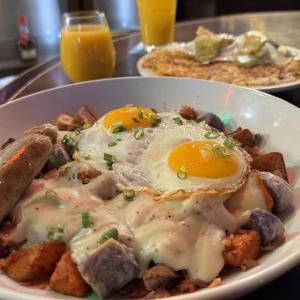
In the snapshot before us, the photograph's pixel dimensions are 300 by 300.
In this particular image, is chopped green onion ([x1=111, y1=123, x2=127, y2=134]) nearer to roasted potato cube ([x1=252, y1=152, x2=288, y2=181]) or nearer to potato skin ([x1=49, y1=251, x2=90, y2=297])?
roasted potato cube ([x1=252, y1=152, x2=288, y2=181])

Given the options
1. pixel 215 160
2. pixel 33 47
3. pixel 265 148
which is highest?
pixel 215 160

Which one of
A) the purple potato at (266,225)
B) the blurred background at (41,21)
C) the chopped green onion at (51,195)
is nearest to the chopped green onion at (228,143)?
the purple potato at (266,225)

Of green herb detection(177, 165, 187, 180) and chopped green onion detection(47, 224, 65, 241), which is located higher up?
green herb detection(177, 165, 187, 180)

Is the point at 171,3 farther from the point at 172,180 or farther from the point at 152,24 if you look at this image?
the point at 172,180

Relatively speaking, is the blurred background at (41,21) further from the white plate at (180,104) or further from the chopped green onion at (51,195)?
the chopped green onion at (51,195)

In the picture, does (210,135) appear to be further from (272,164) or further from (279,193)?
(279,193)

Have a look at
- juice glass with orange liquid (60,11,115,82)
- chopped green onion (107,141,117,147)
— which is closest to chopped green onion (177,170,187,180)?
chopped green onion (107,141,117,147)

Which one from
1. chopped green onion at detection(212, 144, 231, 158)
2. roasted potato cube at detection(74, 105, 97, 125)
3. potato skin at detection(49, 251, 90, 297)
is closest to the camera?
potato skin at detection(49, 251, 90, 297)

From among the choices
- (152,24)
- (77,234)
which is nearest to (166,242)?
(77,234)

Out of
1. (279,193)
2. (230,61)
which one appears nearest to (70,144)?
(279,193)
